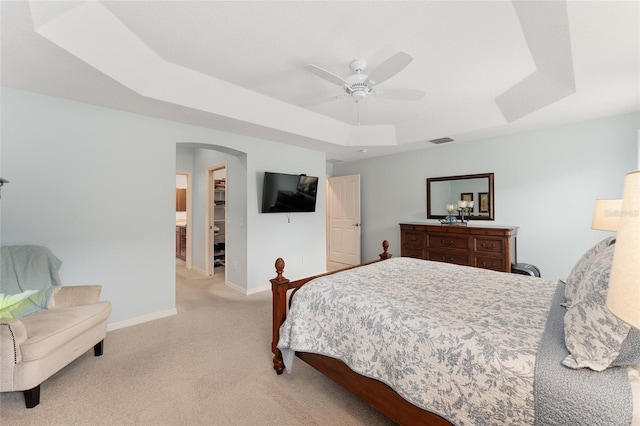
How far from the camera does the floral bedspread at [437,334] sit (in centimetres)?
118

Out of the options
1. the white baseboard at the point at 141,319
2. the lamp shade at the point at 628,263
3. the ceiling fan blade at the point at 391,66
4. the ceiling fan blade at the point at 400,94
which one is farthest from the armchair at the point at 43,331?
the ceiling fan blade at the point at 400,94

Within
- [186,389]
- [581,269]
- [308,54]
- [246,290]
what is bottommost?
[186,389]

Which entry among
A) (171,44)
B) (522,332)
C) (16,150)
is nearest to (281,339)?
(522,332)

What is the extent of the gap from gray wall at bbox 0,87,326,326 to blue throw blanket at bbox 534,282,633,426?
3.59 m

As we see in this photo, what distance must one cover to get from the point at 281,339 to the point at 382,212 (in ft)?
13.5

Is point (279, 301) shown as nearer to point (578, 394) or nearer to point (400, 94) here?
point (578, 394)

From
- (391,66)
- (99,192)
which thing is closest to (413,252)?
(391,66)

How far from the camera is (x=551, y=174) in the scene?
383cm

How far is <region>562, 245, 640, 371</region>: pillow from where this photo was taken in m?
0.99

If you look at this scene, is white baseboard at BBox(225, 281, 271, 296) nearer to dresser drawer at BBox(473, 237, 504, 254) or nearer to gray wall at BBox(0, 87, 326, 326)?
gray wall at BBox(0, 87, 326, 326)

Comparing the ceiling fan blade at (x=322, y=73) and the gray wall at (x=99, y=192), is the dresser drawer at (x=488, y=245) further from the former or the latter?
the gray wall at (x=99, y=192)

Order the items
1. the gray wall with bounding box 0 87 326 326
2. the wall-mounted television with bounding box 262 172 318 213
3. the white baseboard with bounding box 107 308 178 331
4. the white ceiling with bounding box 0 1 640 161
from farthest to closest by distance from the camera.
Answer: the wall-mounted television with bounding box 262 172 318 213 < the white baseboard with bounding box 107 308 178 331 < the gray wall with bounding box 0 87 326 326 < the white ceiling with bounding box 0 1 640 161

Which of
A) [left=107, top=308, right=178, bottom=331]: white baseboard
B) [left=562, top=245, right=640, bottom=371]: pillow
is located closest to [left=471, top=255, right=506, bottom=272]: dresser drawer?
[left=562, top=245, right=640, bottom=371]: pillow

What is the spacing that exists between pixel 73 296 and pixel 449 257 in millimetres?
4496
